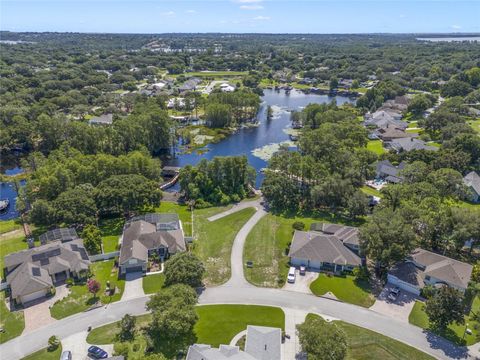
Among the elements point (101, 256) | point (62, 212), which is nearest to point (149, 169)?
point (62, 212)

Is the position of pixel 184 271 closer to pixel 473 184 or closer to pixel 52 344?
pixel 52 344

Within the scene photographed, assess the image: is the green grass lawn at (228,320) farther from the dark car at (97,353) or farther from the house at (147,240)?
the house at (147,240)

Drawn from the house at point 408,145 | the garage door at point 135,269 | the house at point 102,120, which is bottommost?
the garage door at point 135,269

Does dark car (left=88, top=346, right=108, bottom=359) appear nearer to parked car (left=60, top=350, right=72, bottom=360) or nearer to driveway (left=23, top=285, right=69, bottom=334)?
parked car (left=60, top=350, right=72, bottom=360)

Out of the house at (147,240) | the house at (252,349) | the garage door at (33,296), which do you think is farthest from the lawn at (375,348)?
the garage door at (33,296)

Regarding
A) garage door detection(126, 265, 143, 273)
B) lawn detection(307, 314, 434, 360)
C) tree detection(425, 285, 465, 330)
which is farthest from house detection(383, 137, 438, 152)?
garage door detection(126, 265, 143, 273)

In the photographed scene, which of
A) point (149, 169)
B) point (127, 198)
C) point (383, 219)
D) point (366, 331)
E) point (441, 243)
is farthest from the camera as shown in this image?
point (149, 169)

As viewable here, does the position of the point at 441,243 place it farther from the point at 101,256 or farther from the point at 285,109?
the point at 285,109
